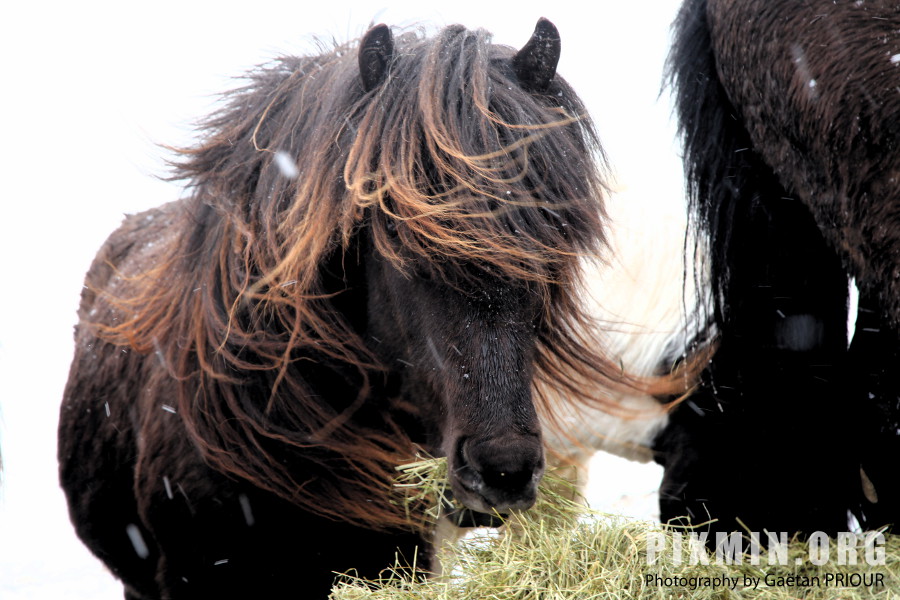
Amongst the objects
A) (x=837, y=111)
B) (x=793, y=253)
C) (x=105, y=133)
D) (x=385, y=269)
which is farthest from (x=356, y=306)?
(x=105, y=133)

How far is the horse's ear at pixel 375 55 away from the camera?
1.79 m

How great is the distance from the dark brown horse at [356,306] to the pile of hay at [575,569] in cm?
19

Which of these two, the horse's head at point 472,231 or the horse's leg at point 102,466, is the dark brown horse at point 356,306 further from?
the horse's leg at point 102,466

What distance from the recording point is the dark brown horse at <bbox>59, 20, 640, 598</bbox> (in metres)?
1.62

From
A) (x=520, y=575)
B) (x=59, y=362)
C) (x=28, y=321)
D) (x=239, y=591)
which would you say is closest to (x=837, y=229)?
(x=520, y=575)

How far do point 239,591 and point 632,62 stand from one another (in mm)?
12707

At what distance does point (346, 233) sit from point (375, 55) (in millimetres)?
456

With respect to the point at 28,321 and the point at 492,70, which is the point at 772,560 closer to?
the point at 492,70

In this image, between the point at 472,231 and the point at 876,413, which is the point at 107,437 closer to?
the point at 472,231

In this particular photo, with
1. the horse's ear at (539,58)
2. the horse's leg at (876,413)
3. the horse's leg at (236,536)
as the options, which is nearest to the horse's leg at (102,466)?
the horse's leg at (236,536)

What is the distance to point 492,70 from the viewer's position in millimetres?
1866

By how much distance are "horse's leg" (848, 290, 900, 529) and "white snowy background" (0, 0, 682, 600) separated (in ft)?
2.68

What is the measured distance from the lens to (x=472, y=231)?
5.23ft

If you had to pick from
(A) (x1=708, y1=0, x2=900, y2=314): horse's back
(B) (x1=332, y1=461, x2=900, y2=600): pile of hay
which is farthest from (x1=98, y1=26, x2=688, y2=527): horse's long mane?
(A) (x1=708, y1=0, x2=900, y2=314): horse's back
